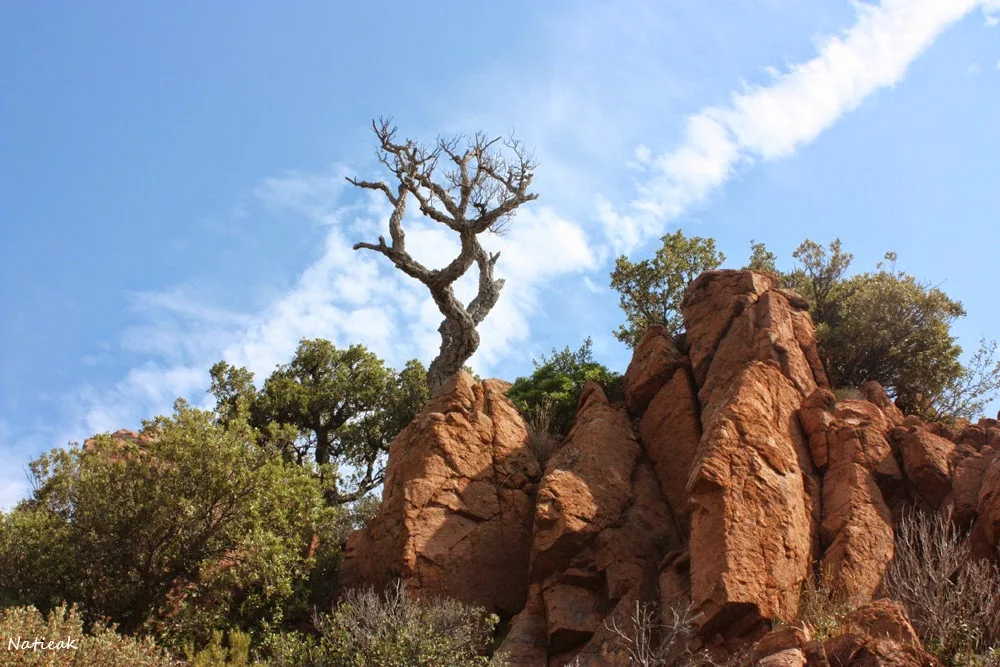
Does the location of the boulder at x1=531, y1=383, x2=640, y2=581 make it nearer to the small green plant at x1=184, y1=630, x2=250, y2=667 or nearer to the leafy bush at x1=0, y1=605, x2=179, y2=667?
the small green plant at x1=184, y1=630, x2=250, y2=667

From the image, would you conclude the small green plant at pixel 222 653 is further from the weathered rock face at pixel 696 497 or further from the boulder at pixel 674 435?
the boulder at pixel 674 435

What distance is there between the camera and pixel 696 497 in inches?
549

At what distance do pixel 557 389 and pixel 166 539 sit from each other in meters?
9.77

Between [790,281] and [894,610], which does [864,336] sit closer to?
[790,281]

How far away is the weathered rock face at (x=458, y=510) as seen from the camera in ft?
53.9

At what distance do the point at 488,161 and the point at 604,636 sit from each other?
59.2 feet

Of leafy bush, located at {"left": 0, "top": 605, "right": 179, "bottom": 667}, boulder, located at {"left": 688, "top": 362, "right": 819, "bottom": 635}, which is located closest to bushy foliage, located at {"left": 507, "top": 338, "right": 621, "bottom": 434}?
boulder, located at {"left": 688, "top": 362, "right": 819, "bottom": 635}

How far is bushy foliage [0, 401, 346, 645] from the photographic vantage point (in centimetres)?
1647

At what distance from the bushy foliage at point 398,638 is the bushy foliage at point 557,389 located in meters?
6.38

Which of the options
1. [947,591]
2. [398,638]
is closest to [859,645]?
[947,591]

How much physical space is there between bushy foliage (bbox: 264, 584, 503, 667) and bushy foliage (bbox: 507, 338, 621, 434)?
638 centimetres

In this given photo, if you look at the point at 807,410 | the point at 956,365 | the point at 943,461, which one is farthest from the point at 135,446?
the point at 956,365

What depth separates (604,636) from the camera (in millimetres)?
13773

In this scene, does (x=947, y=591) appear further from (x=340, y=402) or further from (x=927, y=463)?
(x=340, y=402)
